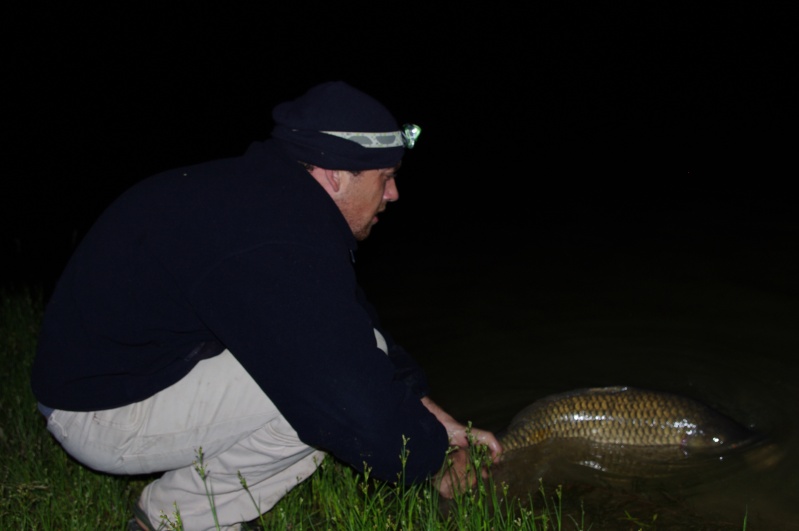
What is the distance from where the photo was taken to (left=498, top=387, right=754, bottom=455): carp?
391cm

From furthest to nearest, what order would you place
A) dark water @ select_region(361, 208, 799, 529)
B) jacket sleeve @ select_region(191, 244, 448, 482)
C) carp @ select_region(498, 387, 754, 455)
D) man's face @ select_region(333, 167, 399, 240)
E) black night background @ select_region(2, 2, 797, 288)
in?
black night background @ select_region(2, 2, 797, 288)
carp @ select_region(498, 387, 754, 455)
dark water @ select_region(361, 208, 799, 529)
man's face @ select_region(333, 167, 399, 240)
jacket sleeve @ select_region(191, 244, 448, 482)

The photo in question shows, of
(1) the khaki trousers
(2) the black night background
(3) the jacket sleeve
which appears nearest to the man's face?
(3) the jacket sleeve

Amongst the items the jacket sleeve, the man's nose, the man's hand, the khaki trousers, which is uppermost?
the man's nose

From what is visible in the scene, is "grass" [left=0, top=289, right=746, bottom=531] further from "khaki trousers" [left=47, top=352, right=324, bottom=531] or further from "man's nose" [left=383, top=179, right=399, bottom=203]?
"man's nose" [left=383, top=179, right=399, bottom=203]

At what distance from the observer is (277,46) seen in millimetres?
28750

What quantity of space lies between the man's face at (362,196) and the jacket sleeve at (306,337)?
384 millimetres

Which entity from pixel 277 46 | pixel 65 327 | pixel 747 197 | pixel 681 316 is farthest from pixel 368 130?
pixel 277 46

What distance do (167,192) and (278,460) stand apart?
0.97 meters

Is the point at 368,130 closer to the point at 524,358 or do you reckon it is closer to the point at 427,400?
the point at 427,400

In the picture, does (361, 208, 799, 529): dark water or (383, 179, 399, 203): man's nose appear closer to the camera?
(383, 179, 399, 203): man's nose

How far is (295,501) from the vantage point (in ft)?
10.5

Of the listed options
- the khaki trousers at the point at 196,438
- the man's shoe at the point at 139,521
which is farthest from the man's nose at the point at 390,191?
the man's shoe at the point at 139,521

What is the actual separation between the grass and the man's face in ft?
2.73

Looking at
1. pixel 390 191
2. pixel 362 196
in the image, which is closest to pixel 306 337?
pixel 362 196
